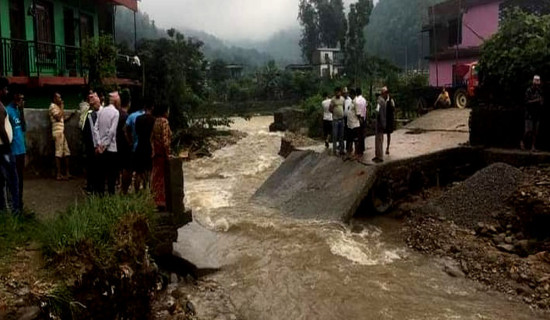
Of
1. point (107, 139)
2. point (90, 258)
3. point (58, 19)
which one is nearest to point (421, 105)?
point (58, 19)

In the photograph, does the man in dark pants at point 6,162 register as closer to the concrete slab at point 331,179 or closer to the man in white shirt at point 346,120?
the concrete slab at point 331,179

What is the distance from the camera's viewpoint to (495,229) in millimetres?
10672

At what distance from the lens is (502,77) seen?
1345 cm

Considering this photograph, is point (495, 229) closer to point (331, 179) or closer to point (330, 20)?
point (331, 179)

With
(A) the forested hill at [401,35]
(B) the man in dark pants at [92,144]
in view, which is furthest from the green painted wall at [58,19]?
(A) the forested hill at [401,35]

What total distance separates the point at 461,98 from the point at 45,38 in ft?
56.1

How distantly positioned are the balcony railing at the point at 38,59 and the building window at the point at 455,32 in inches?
927

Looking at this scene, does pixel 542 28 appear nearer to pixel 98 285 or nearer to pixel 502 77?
pixel 502 77

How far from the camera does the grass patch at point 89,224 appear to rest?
5.54 meters

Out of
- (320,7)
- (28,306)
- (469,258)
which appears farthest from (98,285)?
(320,7)

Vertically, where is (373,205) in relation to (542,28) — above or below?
below

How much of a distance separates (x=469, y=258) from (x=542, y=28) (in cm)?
701

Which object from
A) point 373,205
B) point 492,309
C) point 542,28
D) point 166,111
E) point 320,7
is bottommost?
point 492,309

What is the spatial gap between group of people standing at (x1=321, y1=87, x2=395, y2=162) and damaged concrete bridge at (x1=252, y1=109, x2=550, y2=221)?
0.39m
